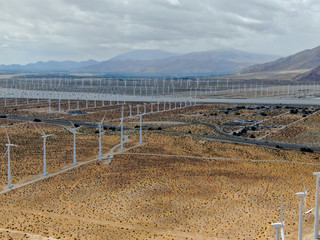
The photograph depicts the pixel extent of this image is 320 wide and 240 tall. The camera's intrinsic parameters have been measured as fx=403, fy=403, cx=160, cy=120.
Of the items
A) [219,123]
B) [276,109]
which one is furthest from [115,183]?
[276,109]

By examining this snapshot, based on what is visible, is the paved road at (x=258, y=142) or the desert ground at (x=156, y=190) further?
the paved road at (x=258, y=142)

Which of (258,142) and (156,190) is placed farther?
(258,142)

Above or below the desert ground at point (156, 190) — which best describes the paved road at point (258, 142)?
above

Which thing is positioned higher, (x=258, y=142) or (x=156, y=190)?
(x=258, y=142)

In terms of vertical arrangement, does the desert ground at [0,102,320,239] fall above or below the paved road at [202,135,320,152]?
below

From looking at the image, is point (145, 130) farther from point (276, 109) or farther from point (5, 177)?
point (276, 109)

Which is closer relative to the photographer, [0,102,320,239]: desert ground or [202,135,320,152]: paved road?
[0,102,320,239]: desert ground

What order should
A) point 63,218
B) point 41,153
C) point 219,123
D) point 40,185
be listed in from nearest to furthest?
point 63,218
point 40,185
point 41,153
point 219,123

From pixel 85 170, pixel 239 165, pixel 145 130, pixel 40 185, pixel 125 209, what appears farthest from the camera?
pixel 145 130
